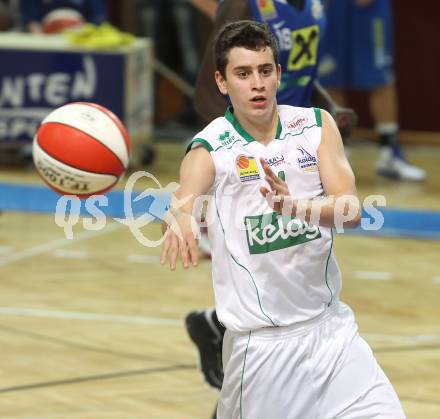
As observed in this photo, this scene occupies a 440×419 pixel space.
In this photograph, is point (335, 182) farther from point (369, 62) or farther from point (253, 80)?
point (369, 62)

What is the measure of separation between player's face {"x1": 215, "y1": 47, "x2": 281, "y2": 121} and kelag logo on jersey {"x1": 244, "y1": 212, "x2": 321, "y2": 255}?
12.6 inches

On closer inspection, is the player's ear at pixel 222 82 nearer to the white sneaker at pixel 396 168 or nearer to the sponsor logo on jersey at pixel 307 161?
the sponsor logo on jersey at pixel 307 161

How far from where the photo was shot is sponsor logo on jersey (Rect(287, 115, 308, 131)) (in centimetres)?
415

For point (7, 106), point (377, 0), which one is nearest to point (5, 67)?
point (7, 106)

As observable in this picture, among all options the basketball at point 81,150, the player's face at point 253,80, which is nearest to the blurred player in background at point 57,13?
the basketball at point 81,150

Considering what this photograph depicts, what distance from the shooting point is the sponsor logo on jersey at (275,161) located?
13.3ft

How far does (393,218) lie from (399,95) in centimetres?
354

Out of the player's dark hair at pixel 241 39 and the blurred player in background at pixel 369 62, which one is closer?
the player's dark hair at pixel 241 39

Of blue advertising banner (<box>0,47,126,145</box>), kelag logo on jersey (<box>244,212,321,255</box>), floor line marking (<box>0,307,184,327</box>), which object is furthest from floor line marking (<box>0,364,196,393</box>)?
blue advertising banner (<box>0,47,126,145</box>)

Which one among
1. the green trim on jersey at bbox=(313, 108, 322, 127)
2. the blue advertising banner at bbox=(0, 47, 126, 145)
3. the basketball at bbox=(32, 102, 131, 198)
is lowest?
the blue advertising banner at bbox=(0, 47, 126, 145)

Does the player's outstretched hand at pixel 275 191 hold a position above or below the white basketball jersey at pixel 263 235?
above

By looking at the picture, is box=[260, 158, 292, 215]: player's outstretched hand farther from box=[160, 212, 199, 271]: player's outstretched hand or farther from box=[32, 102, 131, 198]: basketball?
box=[32, 102, 131, 198]: basketball

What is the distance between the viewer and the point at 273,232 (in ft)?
13.4

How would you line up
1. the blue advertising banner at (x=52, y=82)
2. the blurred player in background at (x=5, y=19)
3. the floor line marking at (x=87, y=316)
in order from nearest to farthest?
the floor line marking at (x=87, y=316) → the blue advertising banner at (x=52, y=82) → the blurred player in background at (x=5, y=19)
